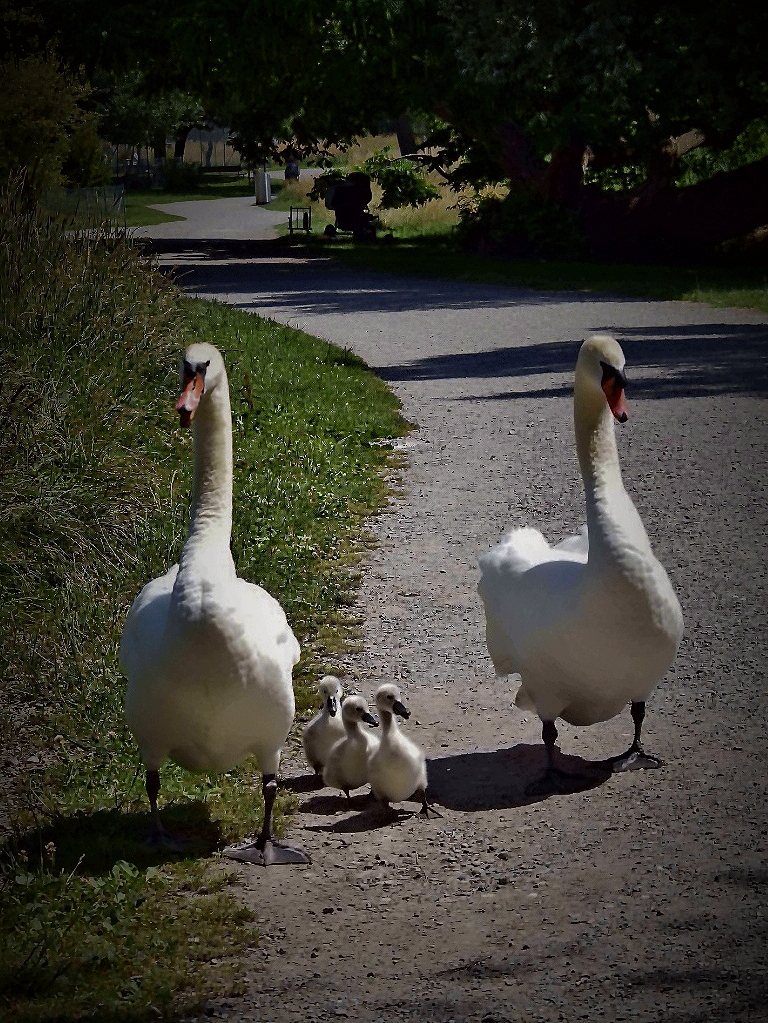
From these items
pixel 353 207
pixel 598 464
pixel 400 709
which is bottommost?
pixel 400 709

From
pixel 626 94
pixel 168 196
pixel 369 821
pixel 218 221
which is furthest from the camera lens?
pixel 168 196

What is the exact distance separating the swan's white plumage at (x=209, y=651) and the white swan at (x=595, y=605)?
0.91m

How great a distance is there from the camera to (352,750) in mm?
5473

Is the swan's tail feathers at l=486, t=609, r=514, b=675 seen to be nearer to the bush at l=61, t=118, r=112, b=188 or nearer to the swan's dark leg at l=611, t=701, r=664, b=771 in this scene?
the swan's dark leg at l=611, t=701, r=664, b=771

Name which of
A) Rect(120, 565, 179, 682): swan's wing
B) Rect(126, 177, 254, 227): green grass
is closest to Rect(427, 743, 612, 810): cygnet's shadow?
Rect(120, 565, 179, 682): swan's wing

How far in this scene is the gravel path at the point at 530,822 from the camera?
157 inches

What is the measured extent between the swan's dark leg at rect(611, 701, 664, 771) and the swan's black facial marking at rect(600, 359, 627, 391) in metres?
1.16

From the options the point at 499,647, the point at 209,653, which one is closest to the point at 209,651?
the point at 209,653

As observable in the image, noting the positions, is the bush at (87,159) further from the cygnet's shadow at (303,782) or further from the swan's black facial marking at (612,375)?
the swan's black facial marking at (612,375)

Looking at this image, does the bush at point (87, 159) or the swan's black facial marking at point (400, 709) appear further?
the bush at point (87, 159)

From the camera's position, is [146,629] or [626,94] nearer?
[146,629]

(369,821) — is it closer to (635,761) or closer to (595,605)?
(635,761)

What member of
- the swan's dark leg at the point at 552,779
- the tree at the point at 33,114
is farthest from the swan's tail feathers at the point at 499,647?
the tree at the point at 33,114

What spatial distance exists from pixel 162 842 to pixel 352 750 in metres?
0.84
